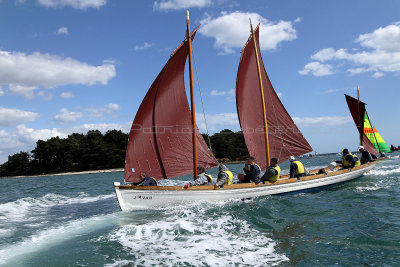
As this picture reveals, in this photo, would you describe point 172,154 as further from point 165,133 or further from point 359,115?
point 359,115

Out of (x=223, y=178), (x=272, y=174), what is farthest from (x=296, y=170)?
(x=223, y=178)

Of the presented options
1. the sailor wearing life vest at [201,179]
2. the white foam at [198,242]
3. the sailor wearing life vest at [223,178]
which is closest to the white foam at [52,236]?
the white foam at [198,242]

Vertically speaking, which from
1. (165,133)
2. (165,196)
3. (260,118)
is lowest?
(165,196)

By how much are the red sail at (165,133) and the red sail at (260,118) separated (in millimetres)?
4494

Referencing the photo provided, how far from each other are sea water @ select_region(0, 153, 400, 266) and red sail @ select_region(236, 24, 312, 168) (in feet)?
19.6

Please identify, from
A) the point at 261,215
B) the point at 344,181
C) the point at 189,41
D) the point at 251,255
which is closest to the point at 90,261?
the point at 251,255

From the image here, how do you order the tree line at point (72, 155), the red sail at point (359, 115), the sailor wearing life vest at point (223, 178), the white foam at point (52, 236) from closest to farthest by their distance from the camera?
the white foam at point (52, 236)
the sailor wearing life vest at point (223, 178)
the red sail at point (359, 115)
the tree line at point (72, 155)

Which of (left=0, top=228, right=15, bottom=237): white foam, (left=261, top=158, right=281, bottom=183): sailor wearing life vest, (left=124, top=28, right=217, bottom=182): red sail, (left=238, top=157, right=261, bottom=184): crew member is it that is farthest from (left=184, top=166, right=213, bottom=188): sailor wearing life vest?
(left=0, top=228, right=15, bottom=237): white foam

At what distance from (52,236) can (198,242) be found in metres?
5.45

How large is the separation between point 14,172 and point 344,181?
359ft

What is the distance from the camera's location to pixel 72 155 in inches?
3890

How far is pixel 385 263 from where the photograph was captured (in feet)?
21.4

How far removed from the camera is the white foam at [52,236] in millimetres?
8673

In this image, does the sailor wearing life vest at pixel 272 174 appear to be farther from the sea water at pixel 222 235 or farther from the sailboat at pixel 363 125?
Result: the sailboat at pixel 363 125
